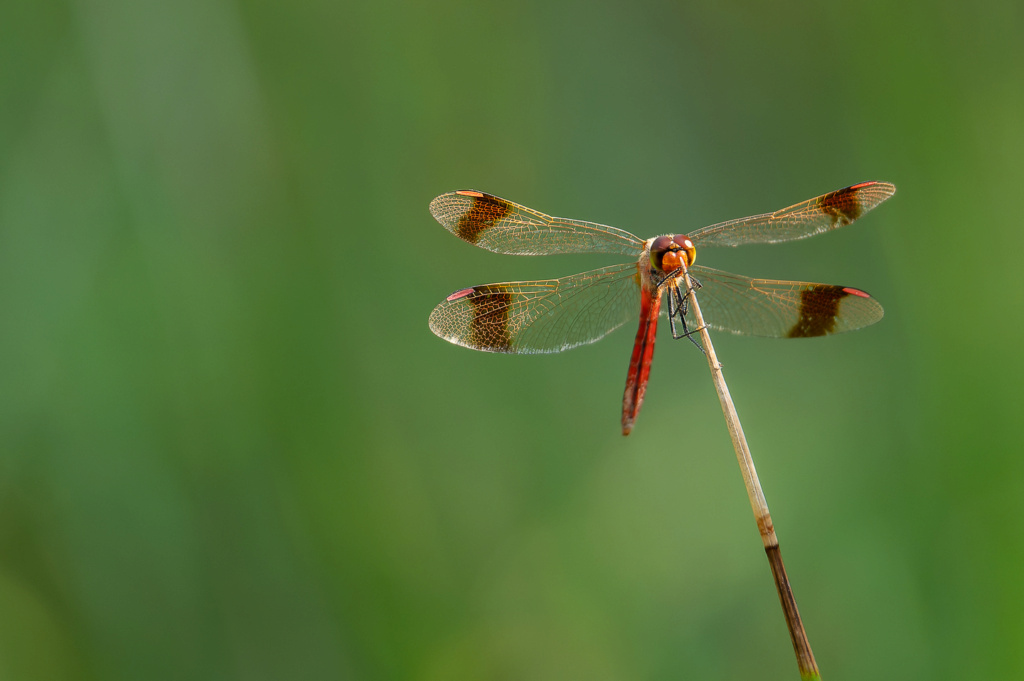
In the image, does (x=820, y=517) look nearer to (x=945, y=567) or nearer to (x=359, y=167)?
(x=945, y=567)

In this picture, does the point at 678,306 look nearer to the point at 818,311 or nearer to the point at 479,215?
the point at 818,311

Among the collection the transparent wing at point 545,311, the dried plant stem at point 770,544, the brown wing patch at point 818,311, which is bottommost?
the dried plant stem at point 770,544

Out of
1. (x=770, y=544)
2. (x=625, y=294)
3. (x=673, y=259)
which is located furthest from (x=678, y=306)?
(x=770, y=544)

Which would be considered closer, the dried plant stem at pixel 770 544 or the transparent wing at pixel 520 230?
the dried plant stem at pixel 770 544

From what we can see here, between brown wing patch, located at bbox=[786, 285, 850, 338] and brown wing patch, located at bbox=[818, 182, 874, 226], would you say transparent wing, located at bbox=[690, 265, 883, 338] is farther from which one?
brown wing patch, located at bbox=[818, 182, 874, 226]

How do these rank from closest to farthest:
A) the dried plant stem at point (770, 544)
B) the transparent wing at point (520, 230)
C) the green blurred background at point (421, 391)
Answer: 1. the dried plant stem at point (770, 544)
2. the transparent wing at point (520, 230)
3. the green blurred background at point (421, 391)

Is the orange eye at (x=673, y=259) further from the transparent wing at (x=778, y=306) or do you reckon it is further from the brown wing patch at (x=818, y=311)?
the brown wing patch at (x=818, y=311)

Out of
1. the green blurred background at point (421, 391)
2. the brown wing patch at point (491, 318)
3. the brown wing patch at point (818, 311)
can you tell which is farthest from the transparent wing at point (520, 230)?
the green blurred background at point (421, 391)

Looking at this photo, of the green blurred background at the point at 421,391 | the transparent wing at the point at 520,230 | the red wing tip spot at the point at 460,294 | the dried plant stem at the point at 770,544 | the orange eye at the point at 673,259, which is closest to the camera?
the dried plant stem at the point at 770,544
